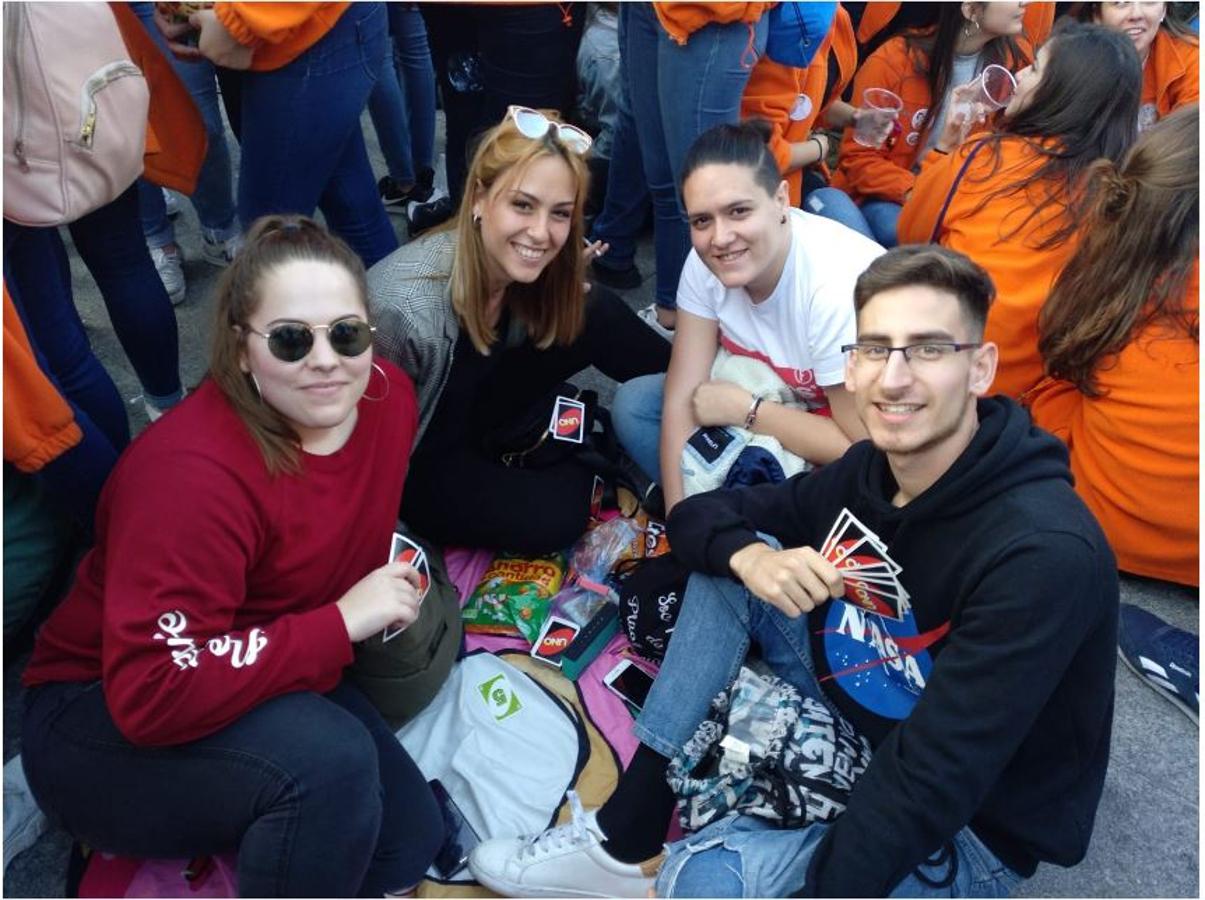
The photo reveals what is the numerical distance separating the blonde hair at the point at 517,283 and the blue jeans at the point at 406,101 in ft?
5.19

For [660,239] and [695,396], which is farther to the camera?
[660,239]

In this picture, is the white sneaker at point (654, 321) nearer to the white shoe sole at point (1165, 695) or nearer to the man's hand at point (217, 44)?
the man's hand at point (217, 44)

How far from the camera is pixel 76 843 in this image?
2.01 m

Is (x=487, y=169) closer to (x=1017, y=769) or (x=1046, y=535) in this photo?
(x=1046, y=535)

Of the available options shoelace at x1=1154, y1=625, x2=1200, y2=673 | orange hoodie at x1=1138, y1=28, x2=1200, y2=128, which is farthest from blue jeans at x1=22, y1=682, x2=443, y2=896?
orange hoodie at x1=1138, y1=28, x2=1200, y2=128

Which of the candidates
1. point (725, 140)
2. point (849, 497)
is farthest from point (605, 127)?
point (849, 497)

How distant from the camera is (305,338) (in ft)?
5.92

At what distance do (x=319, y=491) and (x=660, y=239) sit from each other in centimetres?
187

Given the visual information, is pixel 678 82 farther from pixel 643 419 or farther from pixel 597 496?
pixel 597 496

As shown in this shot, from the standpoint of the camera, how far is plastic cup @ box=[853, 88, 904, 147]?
3672mm

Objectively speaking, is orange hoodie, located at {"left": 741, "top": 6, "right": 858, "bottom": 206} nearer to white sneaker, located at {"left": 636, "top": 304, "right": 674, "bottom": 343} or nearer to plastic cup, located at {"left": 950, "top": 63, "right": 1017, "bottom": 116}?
plastic cup, located at {"left": 950, "top": 63, "right": 1017, "bottom": 116}

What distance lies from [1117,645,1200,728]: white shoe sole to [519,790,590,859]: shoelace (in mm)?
1434

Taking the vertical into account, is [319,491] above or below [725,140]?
below

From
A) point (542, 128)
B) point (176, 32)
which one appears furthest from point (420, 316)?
point (176, 32)
